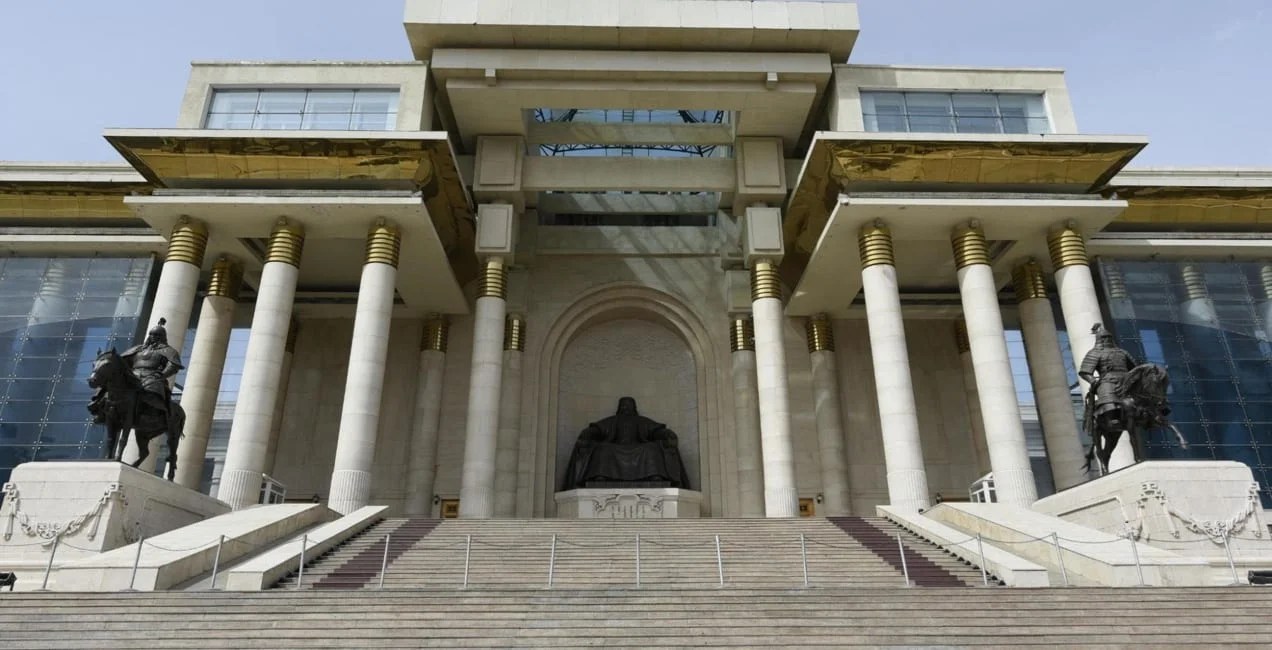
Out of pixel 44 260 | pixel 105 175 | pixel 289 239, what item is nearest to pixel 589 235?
pixel 289 239

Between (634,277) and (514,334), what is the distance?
14.2ft

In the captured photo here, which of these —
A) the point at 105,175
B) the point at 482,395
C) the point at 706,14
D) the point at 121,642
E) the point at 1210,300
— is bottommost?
the point at 121,642

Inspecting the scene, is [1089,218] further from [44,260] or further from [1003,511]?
[44,260]

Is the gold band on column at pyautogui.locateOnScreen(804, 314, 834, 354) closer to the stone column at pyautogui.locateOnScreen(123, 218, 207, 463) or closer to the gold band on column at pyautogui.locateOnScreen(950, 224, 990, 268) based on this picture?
the gold band on column at pyautogui.locateOnScreen(950, 224, 990, 268)

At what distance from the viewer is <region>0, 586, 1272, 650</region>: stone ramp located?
7605 mm

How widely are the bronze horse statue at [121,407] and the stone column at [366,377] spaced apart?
3720 mm

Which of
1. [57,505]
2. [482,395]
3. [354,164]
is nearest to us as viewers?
[57,505]

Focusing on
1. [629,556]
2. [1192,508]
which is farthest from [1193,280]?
[629,556]

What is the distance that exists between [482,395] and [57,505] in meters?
9.01

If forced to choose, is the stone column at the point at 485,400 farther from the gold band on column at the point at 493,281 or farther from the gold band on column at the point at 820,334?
the gold band on column at the point at 820,334

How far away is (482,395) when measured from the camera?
19828mm

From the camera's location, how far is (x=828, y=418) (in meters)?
23.0

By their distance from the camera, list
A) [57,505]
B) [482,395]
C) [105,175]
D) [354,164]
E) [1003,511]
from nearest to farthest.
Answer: [57,505]
[1003,511]
[354,164]
[482,395]
[105,175]

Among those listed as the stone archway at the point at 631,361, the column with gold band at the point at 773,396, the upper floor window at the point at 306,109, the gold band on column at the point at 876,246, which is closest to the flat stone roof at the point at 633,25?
the upper floor window at the point at 306,109
